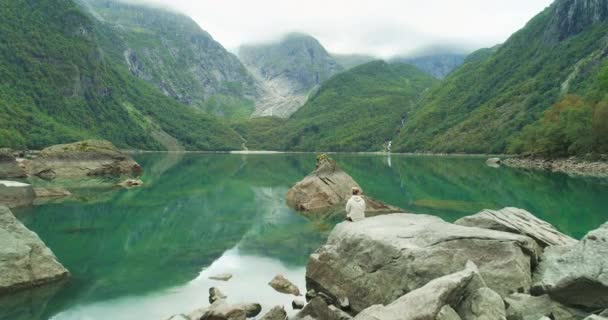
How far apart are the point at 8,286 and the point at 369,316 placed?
14.9 m

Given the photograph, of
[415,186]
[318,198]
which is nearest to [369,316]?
[318,198]

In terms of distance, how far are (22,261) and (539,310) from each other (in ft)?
63.6

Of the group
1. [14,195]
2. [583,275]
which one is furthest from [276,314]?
[14,195]

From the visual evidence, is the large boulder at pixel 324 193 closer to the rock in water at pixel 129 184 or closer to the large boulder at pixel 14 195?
the large boulder at pixel 14 195

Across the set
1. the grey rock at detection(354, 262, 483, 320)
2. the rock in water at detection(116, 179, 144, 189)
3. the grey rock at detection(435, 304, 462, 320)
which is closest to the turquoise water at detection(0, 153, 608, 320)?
the rock in water at detection(116, 179, 144, 189)

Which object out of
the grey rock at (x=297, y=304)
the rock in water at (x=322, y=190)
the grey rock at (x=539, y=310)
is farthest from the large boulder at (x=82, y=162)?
the grey rock at (x=539, y=310)

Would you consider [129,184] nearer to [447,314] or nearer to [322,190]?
[322,190]

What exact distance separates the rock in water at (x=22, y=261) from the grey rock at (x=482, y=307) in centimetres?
1707

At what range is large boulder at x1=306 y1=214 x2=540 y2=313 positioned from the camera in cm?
1422

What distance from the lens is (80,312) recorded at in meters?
16.9

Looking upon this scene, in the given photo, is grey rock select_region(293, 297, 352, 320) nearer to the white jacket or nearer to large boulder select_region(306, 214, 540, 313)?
large boulder select_region(306, 214, 540, 313)

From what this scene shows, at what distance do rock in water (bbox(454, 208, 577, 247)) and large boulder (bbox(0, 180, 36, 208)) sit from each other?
130ft

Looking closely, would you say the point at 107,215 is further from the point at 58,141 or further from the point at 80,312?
the point at 58,141

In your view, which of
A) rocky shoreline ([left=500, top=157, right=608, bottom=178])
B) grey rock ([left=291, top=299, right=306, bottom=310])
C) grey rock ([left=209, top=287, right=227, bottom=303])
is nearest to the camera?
grey rock ([left=291, top=299, right=306, bottom=310])
